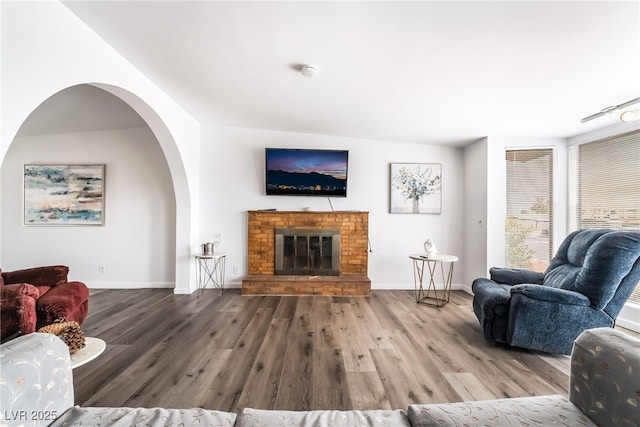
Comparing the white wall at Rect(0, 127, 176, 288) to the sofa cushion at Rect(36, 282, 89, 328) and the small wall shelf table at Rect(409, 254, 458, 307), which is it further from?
the small wall shelf table at Rect(409, 254, 458, 307)

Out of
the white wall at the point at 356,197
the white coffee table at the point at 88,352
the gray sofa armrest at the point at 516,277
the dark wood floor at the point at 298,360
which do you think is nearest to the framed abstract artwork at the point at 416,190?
the white wall at the point at 356,197

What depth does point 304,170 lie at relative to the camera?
13.4 feet

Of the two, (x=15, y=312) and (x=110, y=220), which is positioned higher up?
(x=110, y=220)

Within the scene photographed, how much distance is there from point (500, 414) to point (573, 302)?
1.88 m

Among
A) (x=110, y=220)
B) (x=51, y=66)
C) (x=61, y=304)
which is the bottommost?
(x=61, y=304)

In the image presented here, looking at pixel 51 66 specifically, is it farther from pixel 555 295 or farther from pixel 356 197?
pixel 555 295

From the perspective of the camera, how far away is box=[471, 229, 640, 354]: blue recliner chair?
2.07 m

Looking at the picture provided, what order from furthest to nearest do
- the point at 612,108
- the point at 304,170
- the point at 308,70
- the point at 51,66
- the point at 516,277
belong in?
the point at 304,170 → the point at 516,277 → the point at 612,108 → the point at 308,70 → the point at 51,66

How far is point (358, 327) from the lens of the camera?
8.98 feet

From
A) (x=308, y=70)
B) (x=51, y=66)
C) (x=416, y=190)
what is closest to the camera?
→ (x=51, y=66)

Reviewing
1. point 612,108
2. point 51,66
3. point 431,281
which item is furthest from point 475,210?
point 51,66

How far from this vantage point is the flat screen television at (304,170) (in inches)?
160

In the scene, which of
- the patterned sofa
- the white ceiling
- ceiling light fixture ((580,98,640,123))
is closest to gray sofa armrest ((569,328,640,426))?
the patterned sofa

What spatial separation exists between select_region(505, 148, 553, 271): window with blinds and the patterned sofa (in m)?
3.16
